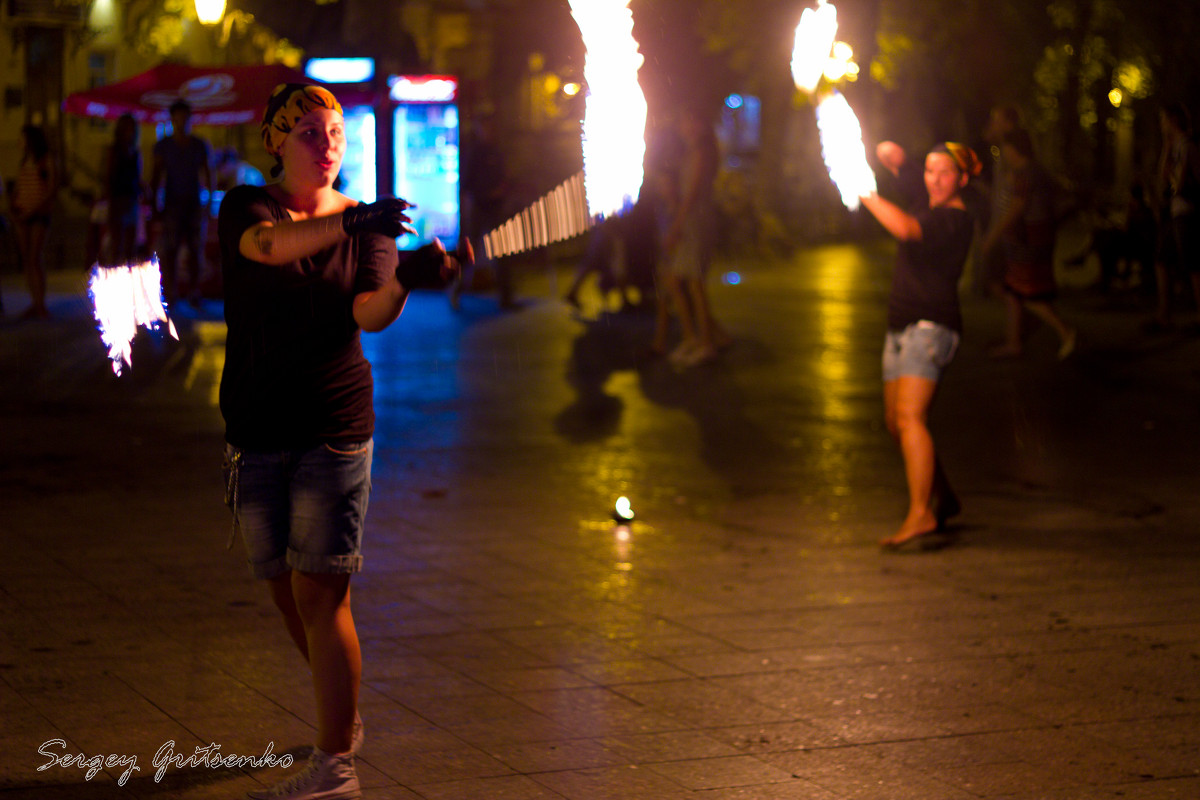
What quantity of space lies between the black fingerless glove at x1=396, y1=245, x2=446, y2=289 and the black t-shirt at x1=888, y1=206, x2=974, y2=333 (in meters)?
3.62

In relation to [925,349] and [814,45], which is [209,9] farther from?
[925,349]

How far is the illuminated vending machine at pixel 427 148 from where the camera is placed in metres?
20.1

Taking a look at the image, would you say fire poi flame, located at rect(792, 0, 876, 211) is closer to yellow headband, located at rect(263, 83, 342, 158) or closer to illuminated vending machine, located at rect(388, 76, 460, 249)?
yellow headband, located at rect(263, 83, 342, 158)

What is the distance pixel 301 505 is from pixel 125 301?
44.4 inches

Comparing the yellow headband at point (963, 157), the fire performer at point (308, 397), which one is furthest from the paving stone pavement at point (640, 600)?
the yellow headband at point (963, 157)

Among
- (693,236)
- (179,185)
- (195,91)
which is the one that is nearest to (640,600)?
(693,236)

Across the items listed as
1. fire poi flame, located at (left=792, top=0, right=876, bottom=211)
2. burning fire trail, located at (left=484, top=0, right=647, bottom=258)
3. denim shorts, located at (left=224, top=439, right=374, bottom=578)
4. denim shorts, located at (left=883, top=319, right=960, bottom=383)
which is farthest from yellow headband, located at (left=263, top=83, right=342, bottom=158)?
denim shorts, located at (left=883, top=319, right=960, bottom=383)

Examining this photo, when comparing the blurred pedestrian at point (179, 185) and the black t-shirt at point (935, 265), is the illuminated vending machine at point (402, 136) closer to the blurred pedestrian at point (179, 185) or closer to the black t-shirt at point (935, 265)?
the blurred pedestrian at point (179, 185)

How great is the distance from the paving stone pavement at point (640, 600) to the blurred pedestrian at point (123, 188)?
3506 millimetres

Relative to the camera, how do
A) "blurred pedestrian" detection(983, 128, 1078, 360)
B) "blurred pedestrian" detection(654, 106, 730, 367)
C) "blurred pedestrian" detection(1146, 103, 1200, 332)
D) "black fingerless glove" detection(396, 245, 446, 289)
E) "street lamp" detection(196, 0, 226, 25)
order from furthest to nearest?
"street lamp" detection(196, 0, 226, 25) → "blurred pedestrian" detection(1146, 103, 1200, 332) → "blurred pedestrian" detection(983, 128, 1078, 360) → "blurred pedestrian" detection(654, 106, 730, 367) → "black fingerless glove" detection(396, 245, 446, 289)

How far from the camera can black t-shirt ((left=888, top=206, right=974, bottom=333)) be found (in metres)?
6.78

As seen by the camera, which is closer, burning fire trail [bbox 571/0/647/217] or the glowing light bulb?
burning fire trail [bbox 571/0/647/217]

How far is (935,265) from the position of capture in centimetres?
681

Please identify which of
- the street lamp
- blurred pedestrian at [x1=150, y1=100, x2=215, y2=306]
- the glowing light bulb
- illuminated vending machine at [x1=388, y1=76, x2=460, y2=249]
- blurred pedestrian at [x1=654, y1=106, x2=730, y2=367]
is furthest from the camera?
illuminated vending machine at [x1=388, y1=76, x2=460, y2=249]
